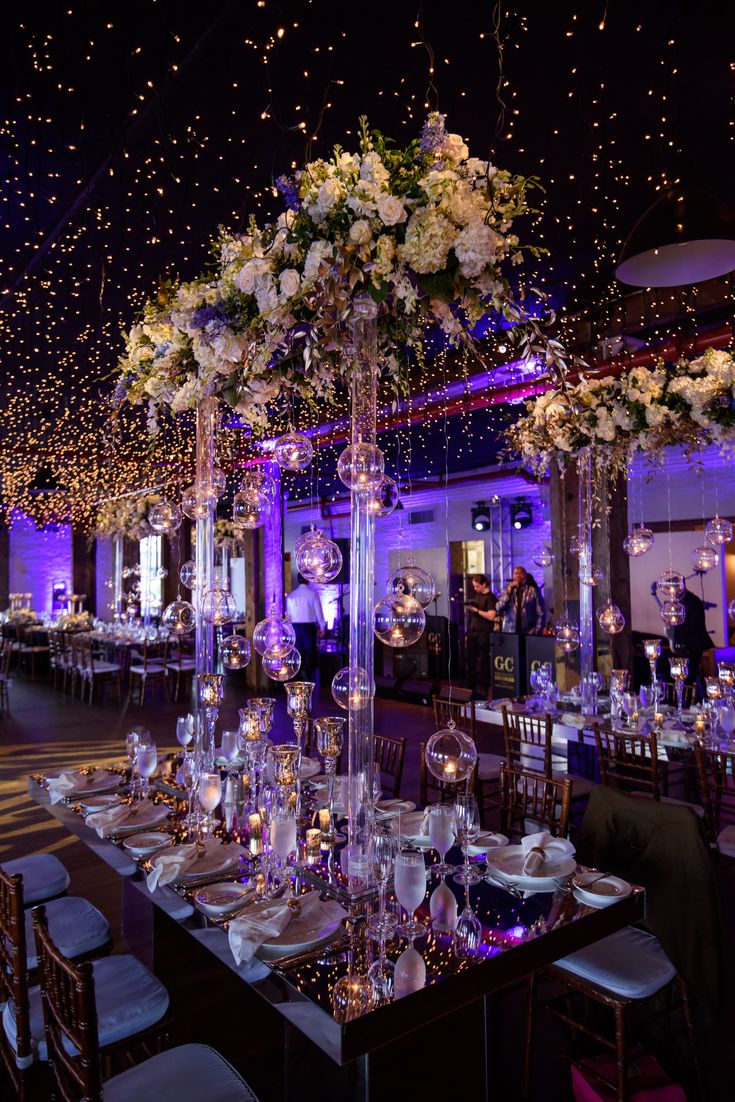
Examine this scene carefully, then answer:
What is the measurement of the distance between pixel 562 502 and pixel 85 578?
548 inches

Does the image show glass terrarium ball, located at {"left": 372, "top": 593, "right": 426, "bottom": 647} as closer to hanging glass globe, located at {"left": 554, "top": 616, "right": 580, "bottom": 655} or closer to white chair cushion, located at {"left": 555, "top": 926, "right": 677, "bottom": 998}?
white chair cushion, located at {"left": 555, "top": 926, "right": 677, "bottom": 998}

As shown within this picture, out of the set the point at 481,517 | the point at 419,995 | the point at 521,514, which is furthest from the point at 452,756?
the point at 481,517

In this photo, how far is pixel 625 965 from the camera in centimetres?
230

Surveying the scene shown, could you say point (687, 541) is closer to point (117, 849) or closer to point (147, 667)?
point (147, 667)

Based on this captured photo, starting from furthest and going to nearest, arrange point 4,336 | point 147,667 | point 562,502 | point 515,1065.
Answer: point 147,667, point 562,502, point 4,336, point 515,1065

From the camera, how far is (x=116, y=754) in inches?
277

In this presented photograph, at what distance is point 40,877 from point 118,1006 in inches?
44.2

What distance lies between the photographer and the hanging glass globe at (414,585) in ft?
7.72

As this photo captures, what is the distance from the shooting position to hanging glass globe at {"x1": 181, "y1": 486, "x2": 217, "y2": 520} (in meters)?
3.39

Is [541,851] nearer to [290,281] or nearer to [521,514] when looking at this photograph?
[290,281]

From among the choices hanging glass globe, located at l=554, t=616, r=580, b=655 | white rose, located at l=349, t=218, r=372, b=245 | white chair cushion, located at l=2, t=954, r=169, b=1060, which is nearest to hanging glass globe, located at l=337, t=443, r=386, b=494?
white rose, located at l=349, t=218, r=372, b=245

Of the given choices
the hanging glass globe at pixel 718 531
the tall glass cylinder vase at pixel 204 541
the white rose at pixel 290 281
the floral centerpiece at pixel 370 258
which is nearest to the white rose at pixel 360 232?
the floral centerpiece at pixel 370 258

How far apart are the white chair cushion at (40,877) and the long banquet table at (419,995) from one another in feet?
2.42

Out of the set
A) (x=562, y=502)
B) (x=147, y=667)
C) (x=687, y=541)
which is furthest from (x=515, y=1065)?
(x=687, y=541)
